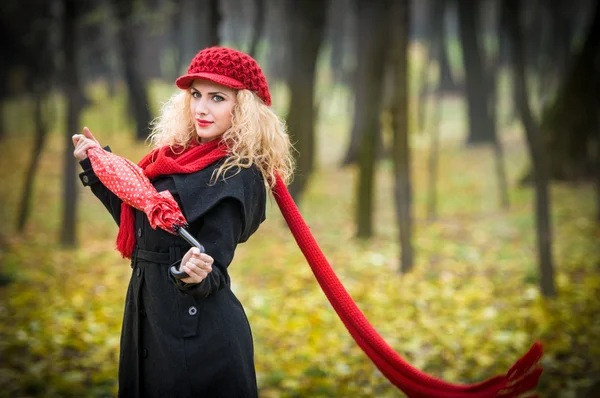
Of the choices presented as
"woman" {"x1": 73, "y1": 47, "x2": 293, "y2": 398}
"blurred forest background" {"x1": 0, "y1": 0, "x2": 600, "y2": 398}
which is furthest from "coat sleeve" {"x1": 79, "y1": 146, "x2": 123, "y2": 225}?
"blurred forest background" {"x1": 0, "y1": 0, "x2": 600, "y2": 398}

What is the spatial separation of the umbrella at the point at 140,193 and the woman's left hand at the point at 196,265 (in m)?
0.03

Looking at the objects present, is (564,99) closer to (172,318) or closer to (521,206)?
(521,206)

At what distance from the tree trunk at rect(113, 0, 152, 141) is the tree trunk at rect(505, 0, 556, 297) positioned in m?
10.0

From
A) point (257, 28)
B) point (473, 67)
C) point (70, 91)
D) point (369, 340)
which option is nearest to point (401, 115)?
point (257, 28)

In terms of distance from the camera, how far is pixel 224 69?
2691 millimetres

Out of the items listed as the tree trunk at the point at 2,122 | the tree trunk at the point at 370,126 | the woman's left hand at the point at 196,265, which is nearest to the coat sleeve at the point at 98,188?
the woman's left hand at the point at 196,265

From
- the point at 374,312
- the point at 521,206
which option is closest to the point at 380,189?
the point at 521,206

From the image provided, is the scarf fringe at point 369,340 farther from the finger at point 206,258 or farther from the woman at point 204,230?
the finger at point 206,258

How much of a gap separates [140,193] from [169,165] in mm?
183

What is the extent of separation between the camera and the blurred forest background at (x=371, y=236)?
19.2ft

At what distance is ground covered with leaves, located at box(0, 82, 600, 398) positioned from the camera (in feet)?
18.2

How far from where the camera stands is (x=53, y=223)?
12484 millimetres

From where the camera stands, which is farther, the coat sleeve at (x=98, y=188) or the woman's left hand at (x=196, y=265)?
the coat sleeve at (x=98, y=188)

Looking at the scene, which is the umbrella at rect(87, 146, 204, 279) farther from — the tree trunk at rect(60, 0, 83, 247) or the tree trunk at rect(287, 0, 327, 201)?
the tree trunk at rect(287, 0, 327, 201)
